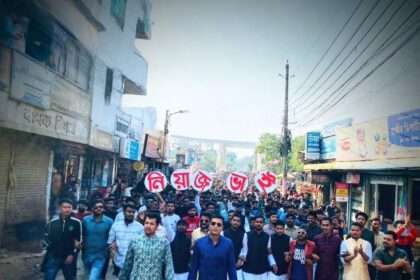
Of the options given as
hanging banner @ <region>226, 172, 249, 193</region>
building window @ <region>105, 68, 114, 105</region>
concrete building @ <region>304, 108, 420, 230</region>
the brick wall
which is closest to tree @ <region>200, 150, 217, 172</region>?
concrete building @ <region>304, 108, 420, 230</region>

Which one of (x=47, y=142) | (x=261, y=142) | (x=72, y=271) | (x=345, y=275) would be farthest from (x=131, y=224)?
Result: (x=261, y=142)

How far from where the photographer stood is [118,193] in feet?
49.6

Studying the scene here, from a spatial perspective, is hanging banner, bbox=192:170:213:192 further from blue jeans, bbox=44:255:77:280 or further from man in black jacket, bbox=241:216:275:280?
blue jeans, bbox=44:255:77:280

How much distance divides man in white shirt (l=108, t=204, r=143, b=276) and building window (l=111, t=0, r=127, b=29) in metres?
11.3

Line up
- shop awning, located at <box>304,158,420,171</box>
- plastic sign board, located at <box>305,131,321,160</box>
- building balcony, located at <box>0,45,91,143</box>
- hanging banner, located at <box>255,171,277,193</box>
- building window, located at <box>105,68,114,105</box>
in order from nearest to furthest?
building balcony, located at <box>0,45,91,143</box>, shop awning, located at <box>304,158,420,171</box>, hanging banner, located at <box>255,171,277,193</box>, building window, located at <box>105,68,114,105</box>, plastic sign board, located at <box>305,131,321,160</box>

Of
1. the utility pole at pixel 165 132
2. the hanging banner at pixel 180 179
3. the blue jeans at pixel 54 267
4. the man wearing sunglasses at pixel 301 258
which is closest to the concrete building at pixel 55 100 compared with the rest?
the hanging banner at pixel 180 179

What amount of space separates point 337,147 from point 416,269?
12.8m

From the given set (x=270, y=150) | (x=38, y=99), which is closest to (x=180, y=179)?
(x=38, y=99)

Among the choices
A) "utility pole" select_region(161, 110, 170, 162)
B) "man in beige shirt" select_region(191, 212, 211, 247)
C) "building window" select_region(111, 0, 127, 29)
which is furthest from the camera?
"utility pole" select_region(161, 110, 170, 162)

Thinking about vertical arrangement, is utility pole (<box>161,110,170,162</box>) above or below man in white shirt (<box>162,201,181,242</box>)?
above

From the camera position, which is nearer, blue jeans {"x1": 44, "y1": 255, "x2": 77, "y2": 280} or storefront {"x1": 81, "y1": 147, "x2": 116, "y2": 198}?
blue jeans {"x1": 44, "y1": 255, "x2": 77, "y2": 280}

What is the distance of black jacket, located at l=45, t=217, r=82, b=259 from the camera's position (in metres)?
5.75

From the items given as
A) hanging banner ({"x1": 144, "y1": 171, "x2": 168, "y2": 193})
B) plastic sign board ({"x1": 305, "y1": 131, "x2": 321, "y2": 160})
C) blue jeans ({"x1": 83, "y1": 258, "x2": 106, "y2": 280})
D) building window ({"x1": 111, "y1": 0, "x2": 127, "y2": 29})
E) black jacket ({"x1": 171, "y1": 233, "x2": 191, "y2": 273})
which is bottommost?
blue jeans ({"x1": 83, "y1": 258, "x2": 106, "y2": 280})

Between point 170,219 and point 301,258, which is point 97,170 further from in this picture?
point 301,258
